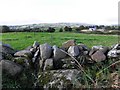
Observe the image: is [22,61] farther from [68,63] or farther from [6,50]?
[68,63]

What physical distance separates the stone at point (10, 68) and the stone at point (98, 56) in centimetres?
180

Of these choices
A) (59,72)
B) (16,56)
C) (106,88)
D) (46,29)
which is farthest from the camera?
(46,29)

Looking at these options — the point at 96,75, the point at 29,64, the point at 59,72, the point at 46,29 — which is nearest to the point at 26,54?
the point at 29,64

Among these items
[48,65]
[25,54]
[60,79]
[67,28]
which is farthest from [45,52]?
[67,28]

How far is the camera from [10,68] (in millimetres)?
7918

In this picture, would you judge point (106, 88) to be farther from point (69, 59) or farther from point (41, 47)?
point (41, 47)

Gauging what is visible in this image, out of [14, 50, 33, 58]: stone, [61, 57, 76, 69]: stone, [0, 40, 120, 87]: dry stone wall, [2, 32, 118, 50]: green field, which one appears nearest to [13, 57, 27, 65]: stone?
[0, 40, 120, 87]: dry stone wall

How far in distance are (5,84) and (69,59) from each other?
163cm

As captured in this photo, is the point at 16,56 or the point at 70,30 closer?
the point at 16,56

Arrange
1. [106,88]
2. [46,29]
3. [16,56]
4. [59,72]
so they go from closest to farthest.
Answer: [106,88] < [59,72] < [16,56] < [46,29]

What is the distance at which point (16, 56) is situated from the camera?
8562mm

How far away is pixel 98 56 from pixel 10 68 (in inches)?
82.3

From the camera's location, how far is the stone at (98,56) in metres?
8.08

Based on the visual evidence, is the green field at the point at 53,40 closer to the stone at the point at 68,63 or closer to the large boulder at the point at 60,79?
the stone at the point at 68,63
